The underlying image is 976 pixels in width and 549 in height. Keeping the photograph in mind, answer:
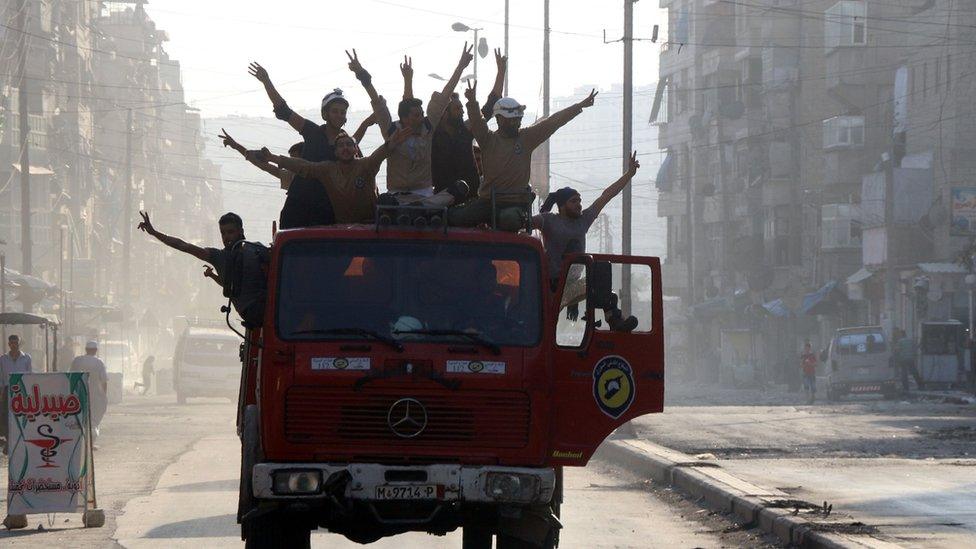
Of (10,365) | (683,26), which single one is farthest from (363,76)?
(683,26)

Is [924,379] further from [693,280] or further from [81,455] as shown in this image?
[693,280]

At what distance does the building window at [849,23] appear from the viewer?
66.7 metres

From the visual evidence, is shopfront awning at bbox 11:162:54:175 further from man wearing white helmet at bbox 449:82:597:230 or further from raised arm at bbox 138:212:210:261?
man wearing white helmet at bbox 449:82:597:230

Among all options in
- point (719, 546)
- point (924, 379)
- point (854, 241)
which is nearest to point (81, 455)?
point (719, 546)

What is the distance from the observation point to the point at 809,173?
239 ft

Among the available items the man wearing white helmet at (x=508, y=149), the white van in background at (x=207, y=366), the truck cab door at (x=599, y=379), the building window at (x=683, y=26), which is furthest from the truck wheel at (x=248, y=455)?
the building window at (x=683, y=26)

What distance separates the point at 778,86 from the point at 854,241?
11.2 metres

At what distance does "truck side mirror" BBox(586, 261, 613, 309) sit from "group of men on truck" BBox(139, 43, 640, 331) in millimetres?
185

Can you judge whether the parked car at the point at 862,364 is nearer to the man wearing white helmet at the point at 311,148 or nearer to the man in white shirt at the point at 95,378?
the man in white shirt at the point at 95,378

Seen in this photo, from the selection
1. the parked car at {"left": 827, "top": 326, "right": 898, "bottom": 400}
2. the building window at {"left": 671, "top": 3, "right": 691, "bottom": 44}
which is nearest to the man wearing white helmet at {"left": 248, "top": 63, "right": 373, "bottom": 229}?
the parked car at {"left": 827, "top": 326, "right": 898, "bottom": 400}

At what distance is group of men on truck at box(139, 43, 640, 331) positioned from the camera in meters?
9.91

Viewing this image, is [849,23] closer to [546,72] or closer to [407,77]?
[546,72]

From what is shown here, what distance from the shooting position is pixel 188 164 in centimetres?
18500

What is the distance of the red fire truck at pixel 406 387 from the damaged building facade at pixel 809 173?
38627 millimetres
